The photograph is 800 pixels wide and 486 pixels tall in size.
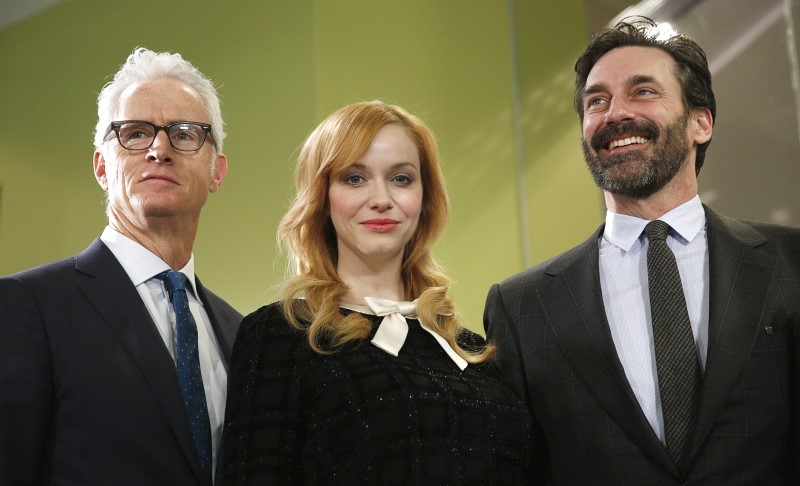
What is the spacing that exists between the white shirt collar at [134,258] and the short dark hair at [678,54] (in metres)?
1.17

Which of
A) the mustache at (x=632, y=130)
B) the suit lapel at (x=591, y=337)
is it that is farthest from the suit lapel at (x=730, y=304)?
the mustache at (x=632, y=130)

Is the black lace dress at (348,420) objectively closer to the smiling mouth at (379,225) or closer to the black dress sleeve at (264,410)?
the black dress sleeve at (264,410)

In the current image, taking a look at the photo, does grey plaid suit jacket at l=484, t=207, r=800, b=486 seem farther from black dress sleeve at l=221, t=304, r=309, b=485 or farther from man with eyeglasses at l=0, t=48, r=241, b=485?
man with eyeglasses at l=0, t=48, r=241, b=485

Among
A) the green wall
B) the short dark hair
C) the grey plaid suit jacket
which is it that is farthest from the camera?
the green wall

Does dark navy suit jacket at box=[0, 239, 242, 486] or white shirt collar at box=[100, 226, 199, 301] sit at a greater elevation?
white shirt collar at box=[100, 226, 199, 301]

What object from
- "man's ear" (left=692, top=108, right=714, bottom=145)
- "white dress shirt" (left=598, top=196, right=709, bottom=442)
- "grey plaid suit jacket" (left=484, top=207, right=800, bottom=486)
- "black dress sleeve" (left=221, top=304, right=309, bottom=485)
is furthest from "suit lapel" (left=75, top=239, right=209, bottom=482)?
"man's ear" (left=692, top=108, right=714, bottom=145)

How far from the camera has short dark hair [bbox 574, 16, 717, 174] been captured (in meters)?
2.38

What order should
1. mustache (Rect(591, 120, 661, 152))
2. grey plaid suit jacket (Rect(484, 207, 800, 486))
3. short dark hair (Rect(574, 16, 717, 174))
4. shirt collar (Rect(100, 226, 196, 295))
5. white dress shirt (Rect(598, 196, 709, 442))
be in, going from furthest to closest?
short dark hair (Rect(574, 16, 717, 174)) < mustache (Rect(591, 120, 661, 152)) < shirt collar (Rect(100, 226, 196, 295)) < white dress shirt (Rect(598, 196, 709, 442)) < grey plaid suit jacket (Rect(484, 207, 800, 486))

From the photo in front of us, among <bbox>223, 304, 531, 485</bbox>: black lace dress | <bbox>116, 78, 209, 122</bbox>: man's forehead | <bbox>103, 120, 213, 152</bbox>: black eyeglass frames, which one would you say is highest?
<bbox>116, 78, 209, 122</bbox>: man's forehead

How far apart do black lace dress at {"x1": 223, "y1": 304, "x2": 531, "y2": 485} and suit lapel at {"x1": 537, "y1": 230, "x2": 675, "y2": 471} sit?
23cm

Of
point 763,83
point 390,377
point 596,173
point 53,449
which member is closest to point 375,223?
point 390,377

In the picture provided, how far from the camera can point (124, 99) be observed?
2.33m

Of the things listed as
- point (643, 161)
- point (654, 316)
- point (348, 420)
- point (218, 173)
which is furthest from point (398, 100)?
point (348, 420)

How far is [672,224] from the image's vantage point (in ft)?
7.30
